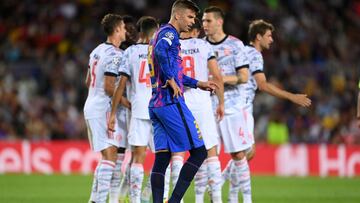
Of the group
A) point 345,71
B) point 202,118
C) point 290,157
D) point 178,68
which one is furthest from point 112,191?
point 345,71

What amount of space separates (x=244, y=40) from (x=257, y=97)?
1.93 metres

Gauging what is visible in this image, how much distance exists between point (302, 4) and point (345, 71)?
3.07 meters

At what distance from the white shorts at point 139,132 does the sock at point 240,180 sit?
1.36 m

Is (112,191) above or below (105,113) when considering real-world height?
below

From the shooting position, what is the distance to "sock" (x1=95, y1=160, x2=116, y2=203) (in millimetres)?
12445

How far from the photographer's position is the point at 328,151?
23375 mm

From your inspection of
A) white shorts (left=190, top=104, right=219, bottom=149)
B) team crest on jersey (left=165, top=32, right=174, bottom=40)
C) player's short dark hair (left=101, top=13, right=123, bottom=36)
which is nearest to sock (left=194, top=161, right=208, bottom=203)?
white shorts (left=190, top=104, right=219, bottom=149)

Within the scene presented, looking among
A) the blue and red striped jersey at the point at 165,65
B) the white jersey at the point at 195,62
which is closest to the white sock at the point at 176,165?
the white jersey at the point at 195,62

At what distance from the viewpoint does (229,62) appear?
13.5m

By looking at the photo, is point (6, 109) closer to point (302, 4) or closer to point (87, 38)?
point (87, 38)

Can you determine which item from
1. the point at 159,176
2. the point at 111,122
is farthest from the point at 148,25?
the point at 159,176

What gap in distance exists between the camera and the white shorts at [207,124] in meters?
12.7

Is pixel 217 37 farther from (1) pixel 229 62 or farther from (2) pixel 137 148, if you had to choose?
(2) pixel 137 148

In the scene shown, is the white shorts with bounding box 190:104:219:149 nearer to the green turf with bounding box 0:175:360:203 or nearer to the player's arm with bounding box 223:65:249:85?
the player's arm with bounding box 223:65:249:85
